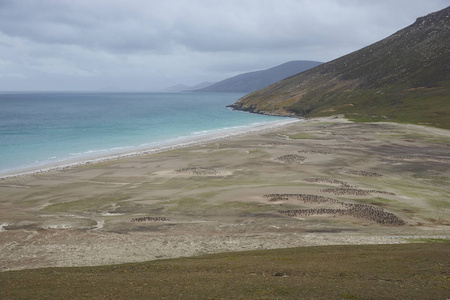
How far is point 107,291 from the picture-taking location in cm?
1375

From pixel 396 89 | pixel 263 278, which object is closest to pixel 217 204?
pixel 263 278

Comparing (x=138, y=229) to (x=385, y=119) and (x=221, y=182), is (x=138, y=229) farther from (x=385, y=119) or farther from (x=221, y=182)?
(x=385, y=119)

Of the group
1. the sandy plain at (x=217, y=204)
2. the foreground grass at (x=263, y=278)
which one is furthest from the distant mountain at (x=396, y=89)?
the foreground grass at (x=263, y=278)

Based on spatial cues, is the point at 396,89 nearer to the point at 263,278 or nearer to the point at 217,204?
the point at 217,204

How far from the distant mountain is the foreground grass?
3692 inches

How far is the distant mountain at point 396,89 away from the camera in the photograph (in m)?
123

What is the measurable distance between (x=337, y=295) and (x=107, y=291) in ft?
29.9

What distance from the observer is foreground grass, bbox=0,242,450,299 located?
13.0 metres

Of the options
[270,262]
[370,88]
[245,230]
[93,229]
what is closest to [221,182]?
[245,230]

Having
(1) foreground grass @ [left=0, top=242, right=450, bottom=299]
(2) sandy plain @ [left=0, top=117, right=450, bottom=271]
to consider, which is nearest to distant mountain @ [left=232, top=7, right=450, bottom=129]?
(2) sandy plain @ [left=0, top=117, right=450, bottom=271]

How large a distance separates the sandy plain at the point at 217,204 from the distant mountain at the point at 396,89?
63226 millimetres

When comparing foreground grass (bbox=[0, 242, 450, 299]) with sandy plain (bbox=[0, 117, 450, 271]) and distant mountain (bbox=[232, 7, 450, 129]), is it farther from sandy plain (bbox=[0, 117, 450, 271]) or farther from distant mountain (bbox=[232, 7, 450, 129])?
distant mountain (bbox=[232, 7, 450, 129])

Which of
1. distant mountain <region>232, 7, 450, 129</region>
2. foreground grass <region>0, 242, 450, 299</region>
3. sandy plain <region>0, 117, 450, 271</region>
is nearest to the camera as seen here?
foreground grass <region>0, 242, 450, 299</region>

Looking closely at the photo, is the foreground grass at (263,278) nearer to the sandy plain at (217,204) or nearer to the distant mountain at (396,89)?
the sandy plain at (217,204)
